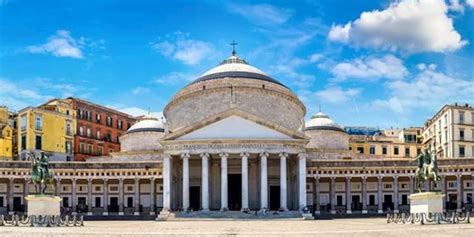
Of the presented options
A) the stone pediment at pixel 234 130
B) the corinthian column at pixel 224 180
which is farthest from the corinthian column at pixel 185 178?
the corinthian column at pixel 224 180

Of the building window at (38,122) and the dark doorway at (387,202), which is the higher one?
the building window at (38,122)

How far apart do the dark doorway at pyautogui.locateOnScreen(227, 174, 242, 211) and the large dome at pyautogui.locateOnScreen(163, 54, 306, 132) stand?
717 centimetres

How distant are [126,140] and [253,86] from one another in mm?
17333

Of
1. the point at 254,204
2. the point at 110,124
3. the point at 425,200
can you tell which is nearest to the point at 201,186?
the point at 254,204

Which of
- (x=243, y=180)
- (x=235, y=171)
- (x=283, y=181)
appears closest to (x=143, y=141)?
(x=235, y=171)

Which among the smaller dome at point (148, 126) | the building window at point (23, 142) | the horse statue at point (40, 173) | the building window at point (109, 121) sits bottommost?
the horse statue at point (40, 173)

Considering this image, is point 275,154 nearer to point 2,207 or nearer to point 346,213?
point 346,213

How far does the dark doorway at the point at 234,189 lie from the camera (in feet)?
218

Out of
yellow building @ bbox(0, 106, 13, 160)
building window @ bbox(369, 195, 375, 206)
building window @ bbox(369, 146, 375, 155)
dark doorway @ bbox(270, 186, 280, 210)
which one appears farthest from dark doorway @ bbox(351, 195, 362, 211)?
yellow building @ bbox(0, 106, 13, 160)

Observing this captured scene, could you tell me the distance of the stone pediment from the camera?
6206cm

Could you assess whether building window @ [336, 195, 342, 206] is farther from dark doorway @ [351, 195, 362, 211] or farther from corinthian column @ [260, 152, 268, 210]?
corinthian column @ [260, 152, 268, 210]

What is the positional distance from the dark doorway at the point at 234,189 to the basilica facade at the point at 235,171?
4.3 inches

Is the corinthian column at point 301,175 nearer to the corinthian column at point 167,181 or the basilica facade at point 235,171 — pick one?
the basilica facade at point 235,171

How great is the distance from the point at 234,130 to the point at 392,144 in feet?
163
